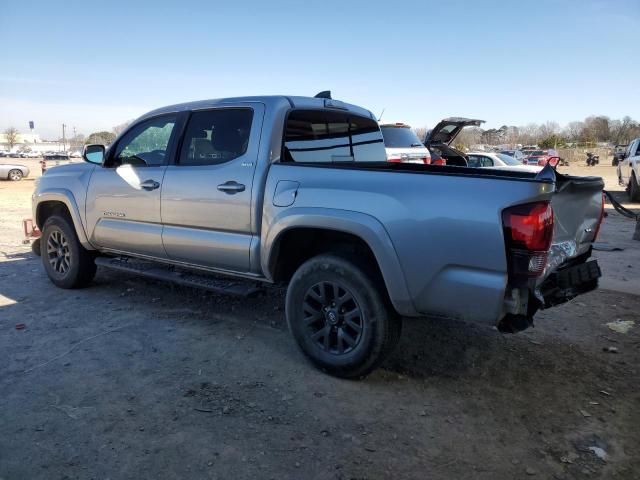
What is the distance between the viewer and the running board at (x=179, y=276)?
13.4 feet

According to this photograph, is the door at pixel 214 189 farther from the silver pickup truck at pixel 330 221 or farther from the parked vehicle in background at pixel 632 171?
the parked vehicle in background at pixel 632 171

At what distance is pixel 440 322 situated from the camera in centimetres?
469

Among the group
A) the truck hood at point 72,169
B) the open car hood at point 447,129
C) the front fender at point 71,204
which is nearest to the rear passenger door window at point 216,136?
the truck hood at point 72,169

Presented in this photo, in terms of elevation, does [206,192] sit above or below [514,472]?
above

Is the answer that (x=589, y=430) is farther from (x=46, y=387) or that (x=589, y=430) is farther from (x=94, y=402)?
(x=46, y=387)

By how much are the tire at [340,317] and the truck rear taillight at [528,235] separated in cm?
92

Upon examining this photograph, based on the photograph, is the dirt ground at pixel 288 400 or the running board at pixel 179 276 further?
the running board at pixel 179 276

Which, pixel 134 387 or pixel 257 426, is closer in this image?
pixel 257 426

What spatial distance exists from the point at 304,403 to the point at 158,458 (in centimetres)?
95

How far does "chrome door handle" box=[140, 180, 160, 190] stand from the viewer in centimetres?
454

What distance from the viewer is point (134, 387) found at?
342 centimetres

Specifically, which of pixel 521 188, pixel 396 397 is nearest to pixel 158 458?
pixel 396 397

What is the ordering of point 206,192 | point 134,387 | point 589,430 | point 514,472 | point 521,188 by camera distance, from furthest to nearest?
point 206,192, point 134,387, point 589,430, point 521,188, point 514,472

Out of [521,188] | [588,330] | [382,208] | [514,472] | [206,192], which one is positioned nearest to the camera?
[514,472]
